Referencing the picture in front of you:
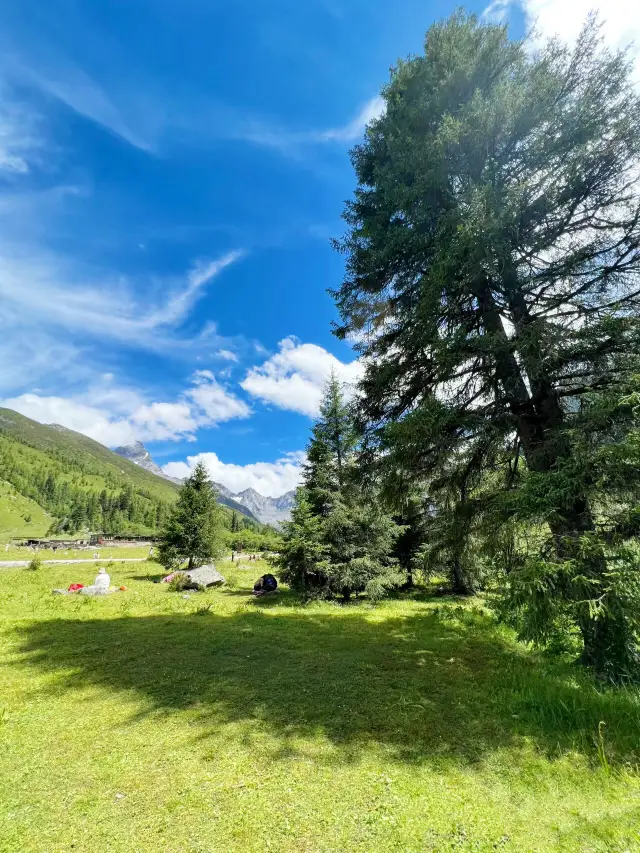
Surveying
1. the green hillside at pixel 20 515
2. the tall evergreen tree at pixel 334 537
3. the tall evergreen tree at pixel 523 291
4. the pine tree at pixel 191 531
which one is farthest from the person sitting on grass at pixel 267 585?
the green hillside at pixel 20 515

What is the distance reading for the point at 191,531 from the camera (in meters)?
27.5

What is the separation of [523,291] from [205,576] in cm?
2341

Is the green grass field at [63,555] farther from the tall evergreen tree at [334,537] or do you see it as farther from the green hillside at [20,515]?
the green hillside at [20,515]

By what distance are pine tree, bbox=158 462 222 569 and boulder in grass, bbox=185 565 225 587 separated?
241 centimetres

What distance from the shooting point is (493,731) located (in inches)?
192

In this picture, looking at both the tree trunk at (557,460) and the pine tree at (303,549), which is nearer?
the tree trunk at (557,460)

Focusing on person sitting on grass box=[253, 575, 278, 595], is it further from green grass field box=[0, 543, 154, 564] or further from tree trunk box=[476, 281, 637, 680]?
green grass field box=[0, 543, 154, 564]

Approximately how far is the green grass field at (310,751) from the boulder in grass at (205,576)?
1560 cm

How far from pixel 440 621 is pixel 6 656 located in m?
10.8

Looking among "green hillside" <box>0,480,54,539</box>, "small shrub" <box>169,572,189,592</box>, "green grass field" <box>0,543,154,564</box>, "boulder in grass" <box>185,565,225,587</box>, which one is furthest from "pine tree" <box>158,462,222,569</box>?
"green hillside" <box>0,480,54,539</box>

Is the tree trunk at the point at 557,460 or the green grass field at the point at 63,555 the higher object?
the tree trunk at the point at 557,460

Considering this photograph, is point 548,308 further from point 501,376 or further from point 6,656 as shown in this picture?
point 6,656

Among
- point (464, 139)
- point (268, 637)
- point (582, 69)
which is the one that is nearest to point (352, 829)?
point (268, 637)

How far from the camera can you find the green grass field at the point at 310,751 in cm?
323
